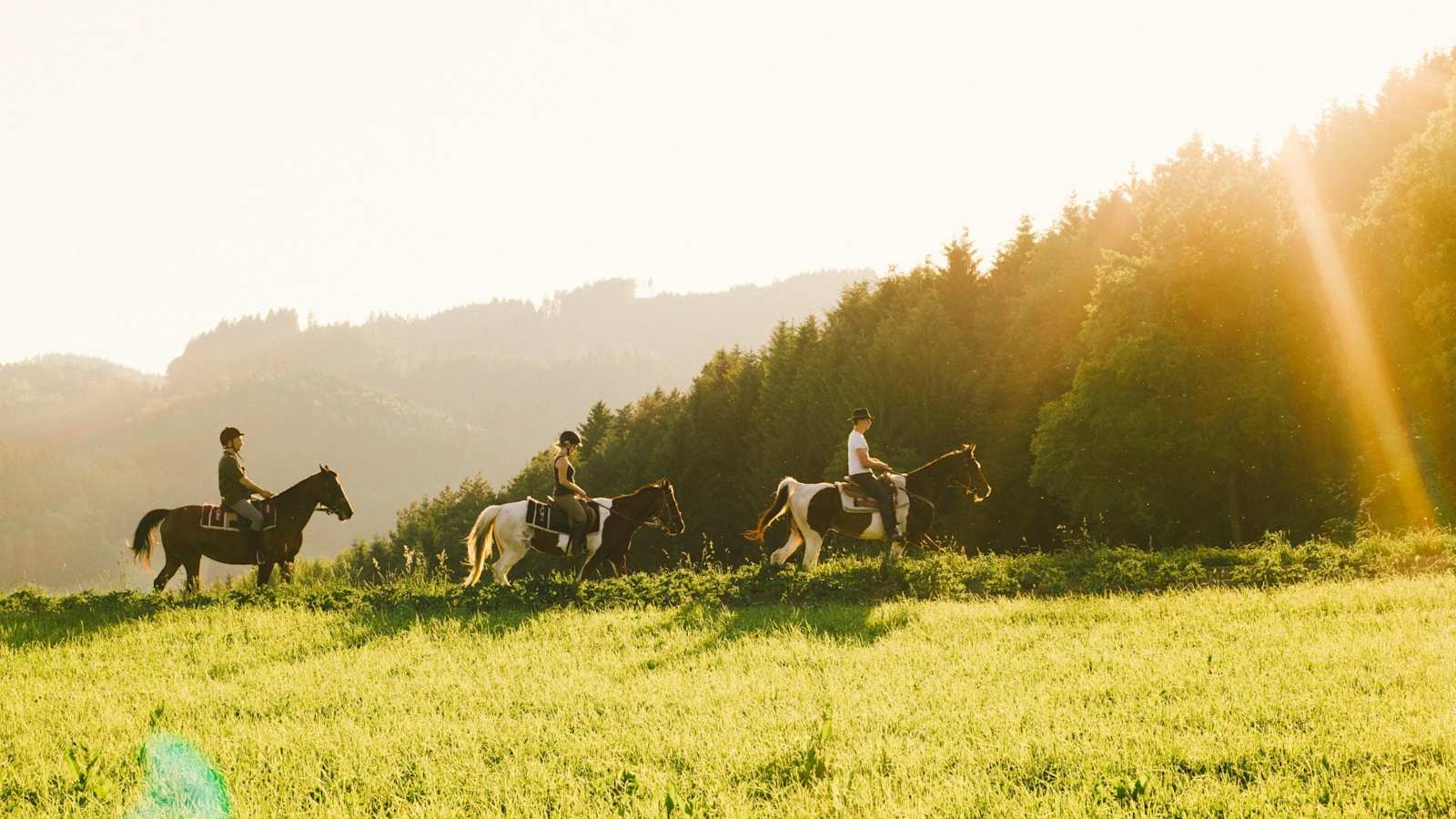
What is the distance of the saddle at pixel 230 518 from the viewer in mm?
17891

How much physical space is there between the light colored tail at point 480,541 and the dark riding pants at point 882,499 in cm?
705

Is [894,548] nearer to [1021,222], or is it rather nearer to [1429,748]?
[1429,748]

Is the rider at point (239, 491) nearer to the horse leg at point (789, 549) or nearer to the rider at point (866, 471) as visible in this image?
the horse leg at point (789, 549)

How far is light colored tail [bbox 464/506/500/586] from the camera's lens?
18906 mm

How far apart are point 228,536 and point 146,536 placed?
1.33 m

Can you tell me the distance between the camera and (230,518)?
1806 cm

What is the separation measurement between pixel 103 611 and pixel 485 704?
34.8 ft

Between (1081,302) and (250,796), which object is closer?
(250,796)

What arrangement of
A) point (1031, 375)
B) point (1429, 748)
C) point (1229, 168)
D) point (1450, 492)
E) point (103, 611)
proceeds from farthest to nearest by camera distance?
point (1031, 375) → point (1229, 168) → point (1450, 492) → point (103, 611) → point (1429, 748)

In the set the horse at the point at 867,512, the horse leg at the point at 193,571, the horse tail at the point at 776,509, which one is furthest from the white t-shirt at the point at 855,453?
the horse leg at the point at 193,571

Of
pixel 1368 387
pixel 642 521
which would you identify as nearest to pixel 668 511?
pixel 642 521

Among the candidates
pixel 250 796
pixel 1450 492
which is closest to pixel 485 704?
pixel 250 796

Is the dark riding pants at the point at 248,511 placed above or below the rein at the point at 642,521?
above

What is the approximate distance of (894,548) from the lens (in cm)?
1880
